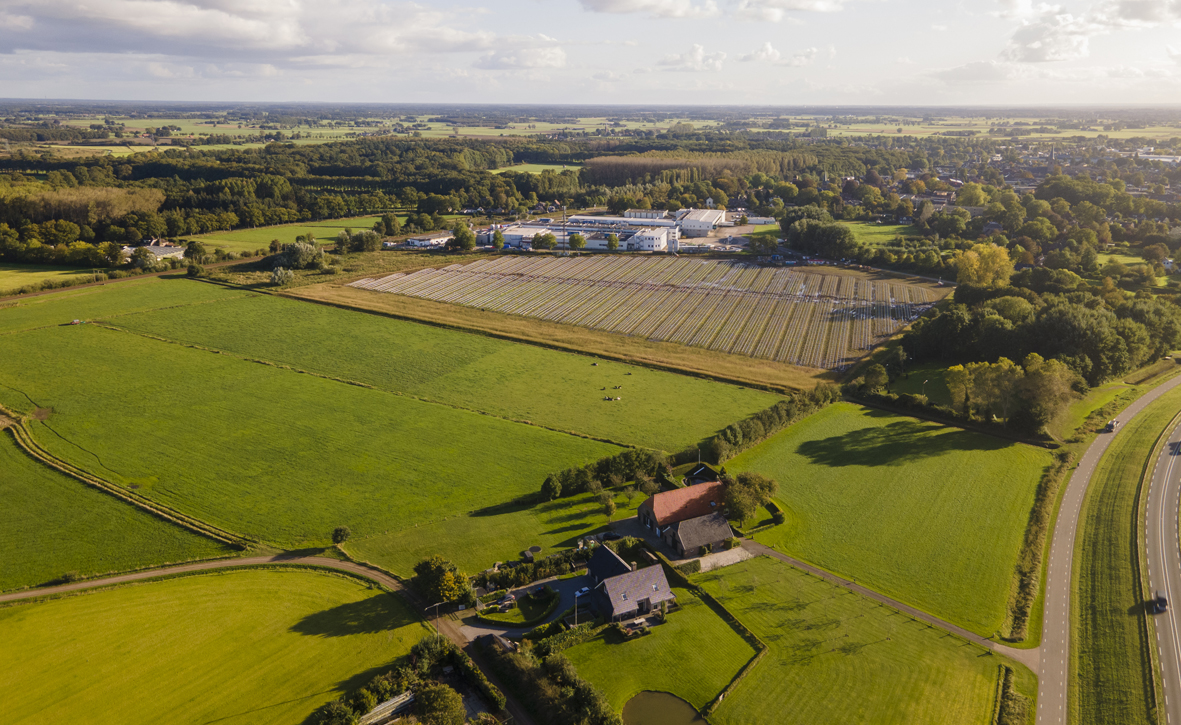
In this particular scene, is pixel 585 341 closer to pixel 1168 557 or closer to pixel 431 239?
pixel 1168 557

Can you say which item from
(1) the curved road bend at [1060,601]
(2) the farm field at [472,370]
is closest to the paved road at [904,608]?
(1) the curved road bend at [1060,601]

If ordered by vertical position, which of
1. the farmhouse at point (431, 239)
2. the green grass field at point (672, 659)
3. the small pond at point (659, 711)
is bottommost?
the small pond at point (659, 711)

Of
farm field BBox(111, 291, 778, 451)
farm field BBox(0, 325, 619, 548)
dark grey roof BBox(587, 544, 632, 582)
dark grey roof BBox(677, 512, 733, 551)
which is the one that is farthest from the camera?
farm field BBox(111, 291, 778, 451)

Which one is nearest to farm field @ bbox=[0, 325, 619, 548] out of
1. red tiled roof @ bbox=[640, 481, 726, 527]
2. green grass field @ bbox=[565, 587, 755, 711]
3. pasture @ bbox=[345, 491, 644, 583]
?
pasture @ bbox=[345, 491, 644, 583]

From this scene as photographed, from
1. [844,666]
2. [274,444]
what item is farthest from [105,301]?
[844,666]

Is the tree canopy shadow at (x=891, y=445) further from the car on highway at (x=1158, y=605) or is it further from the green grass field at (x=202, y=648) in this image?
the green grass field at (x=202, y=648)

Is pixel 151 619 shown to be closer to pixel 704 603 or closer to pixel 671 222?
pixel 704 603

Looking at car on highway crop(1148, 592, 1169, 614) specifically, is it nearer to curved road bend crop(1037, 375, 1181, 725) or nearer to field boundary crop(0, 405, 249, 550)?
curved road bend crop(1037, 375, 1181, 725)
